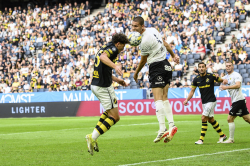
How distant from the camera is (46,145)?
9734mm

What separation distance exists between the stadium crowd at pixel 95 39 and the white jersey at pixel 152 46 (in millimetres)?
16267

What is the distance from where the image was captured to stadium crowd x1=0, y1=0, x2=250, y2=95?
26.2 meters

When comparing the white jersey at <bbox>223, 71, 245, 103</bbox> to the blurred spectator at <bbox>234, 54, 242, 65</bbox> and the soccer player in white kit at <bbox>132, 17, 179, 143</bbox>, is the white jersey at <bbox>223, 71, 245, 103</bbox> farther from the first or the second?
the blurred spectator at <bbox>234, 54, 242, 65</bbox>

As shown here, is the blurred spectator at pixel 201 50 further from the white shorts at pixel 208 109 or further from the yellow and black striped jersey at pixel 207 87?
the white shorts at pixel 208 109

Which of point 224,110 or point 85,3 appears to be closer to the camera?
point 224,110

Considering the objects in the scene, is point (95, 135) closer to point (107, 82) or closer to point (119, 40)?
point (107, 82)

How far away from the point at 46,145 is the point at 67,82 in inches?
754

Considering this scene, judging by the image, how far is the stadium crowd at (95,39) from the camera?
2623 cm

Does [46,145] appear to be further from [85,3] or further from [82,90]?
[85,3]

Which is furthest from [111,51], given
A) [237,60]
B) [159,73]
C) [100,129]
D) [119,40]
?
[237,60]

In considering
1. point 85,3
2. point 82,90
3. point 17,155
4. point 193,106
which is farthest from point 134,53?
point 17,155

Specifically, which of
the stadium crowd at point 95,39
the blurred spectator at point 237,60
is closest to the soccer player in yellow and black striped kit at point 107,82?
the stadium crowd at point 95,39

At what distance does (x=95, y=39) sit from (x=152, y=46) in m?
23.2

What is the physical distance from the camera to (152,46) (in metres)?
8.27
